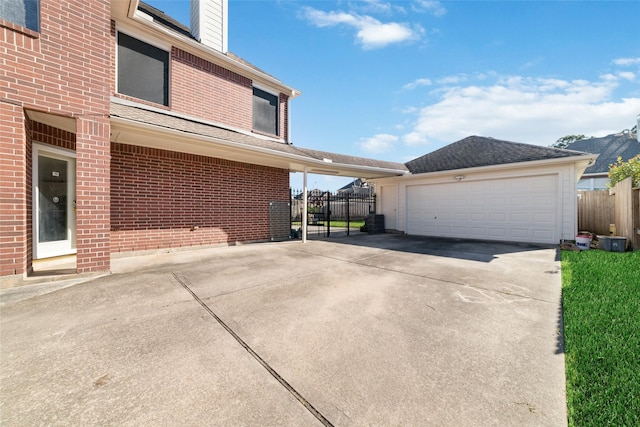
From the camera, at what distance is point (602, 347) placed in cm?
243

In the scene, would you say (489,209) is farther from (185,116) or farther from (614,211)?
(185,116)

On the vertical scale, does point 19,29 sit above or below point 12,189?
above

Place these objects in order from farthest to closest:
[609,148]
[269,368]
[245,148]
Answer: [609,148], [245,148], [269,368]

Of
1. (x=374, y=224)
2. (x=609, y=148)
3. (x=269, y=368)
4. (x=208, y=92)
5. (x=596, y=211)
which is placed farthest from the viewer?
(x=609, y=148)

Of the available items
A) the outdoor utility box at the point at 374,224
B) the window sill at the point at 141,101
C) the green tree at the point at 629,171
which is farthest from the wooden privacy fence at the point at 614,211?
the window sill at the point at 141,101

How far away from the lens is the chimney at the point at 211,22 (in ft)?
29.8

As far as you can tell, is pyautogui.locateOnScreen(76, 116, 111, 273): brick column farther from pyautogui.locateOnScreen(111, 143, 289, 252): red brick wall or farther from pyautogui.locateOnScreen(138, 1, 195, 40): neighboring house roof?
pyautogui.locateOnScreen(138, 1, 195, 40): neighboring house roof

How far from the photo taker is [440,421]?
1586 mm

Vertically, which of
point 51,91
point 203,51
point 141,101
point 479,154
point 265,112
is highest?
point 203,51

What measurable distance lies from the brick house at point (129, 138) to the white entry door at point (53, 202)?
0.02 meters

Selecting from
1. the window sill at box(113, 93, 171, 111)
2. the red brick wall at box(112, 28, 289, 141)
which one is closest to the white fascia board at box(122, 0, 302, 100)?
the red brick wall at box(112, 28, 289, 141)

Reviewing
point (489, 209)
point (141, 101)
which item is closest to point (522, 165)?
point (489, 209)

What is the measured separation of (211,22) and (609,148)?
1450 inches

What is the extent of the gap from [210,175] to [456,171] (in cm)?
971
